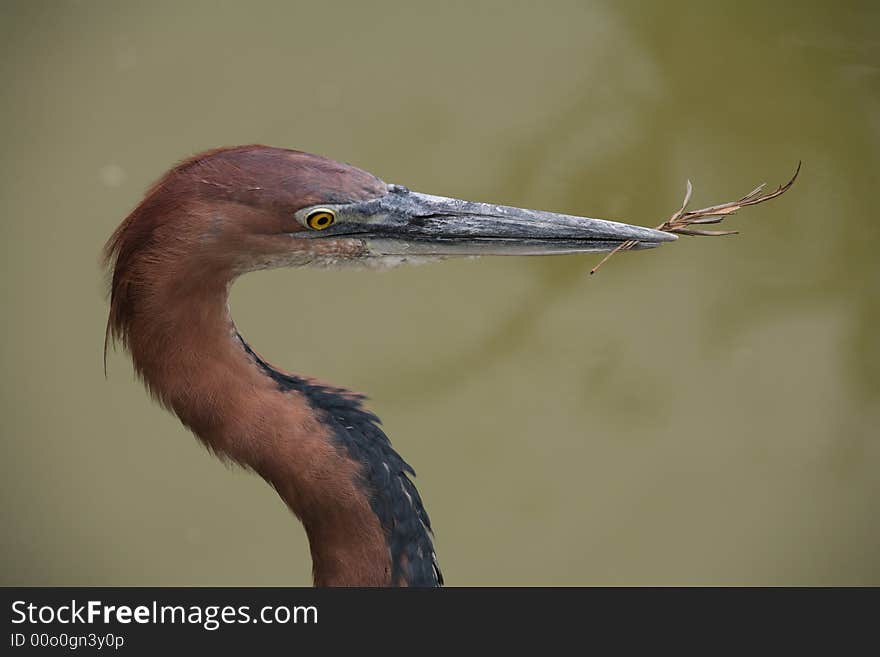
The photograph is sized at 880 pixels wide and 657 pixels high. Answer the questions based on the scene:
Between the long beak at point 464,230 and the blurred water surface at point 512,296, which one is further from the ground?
the blurred water surface at point 512,296

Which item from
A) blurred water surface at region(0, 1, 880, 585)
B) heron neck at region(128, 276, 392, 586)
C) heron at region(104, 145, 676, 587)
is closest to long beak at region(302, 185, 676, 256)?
heron at region(104, 145, 676, 587)

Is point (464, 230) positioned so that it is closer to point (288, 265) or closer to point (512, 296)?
point (288, 265)

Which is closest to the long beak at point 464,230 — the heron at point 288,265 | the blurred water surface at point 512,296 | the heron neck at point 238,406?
the heron at point 288,265

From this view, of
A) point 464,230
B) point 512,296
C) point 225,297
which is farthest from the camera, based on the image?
point 512,296

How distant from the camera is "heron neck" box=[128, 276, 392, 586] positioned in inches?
71.5

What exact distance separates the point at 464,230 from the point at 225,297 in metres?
0.52

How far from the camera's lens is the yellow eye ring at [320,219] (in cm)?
184

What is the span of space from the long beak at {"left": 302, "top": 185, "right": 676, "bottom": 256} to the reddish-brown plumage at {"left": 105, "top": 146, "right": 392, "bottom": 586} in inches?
1.7

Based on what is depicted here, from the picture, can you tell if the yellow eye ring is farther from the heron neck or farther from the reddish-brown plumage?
the heron neck

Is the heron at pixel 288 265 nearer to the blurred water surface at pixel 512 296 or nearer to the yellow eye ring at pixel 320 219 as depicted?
the yellow eye ring at pixel 320 219

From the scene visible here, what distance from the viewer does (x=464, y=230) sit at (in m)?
1.97

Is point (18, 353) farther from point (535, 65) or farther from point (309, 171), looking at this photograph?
point (535, 65)

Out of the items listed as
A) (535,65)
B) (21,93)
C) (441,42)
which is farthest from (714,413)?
(21,93)

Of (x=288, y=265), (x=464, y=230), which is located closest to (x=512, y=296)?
(x=464, y=230)
